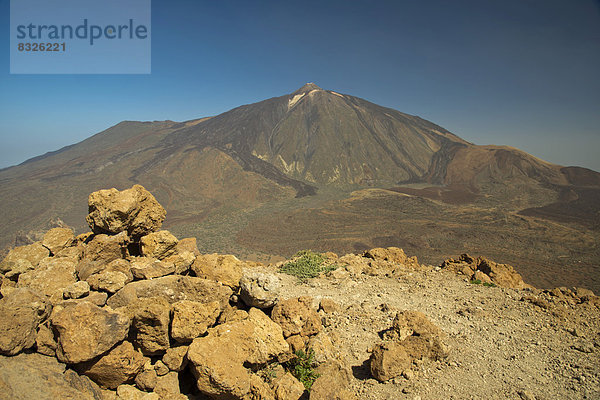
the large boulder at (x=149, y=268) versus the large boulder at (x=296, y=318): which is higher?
the large boulder at (x=149, y=268)

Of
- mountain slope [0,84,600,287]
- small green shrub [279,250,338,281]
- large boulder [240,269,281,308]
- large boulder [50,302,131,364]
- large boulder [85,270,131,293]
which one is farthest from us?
mountain slope [0,84,600,287]

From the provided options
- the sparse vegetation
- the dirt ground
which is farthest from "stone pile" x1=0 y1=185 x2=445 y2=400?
the sparse vegetation

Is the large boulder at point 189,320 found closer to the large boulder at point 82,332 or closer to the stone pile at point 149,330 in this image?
the stone pile at point 149,330

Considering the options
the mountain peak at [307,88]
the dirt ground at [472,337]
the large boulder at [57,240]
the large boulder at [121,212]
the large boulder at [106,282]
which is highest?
the mountain peak at [307,88]

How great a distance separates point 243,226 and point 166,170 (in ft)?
76.1

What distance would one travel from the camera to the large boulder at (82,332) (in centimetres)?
363

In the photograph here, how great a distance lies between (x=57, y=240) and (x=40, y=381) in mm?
3544

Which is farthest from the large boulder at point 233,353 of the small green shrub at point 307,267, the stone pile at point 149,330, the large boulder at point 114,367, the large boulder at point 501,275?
the large boulder at point 501,275

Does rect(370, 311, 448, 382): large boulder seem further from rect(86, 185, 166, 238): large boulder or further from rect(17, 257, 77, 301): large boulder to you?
rect(86, 185, 166, 238): large boulder

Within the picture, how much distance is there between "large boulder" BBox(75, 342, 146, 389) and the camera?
378 centimetres

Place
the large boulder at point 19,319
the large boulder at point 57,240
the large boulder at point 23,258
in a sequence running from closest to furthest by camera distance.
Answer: the large boulder at point 19,319 < the large boulder at point 23,258 < the large boulder at point 57,240

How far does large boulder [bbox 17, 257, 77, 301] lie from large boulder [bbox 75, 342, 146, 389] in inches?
52.1

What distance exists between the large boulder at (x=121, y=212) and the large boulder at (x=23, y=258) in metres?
0.92

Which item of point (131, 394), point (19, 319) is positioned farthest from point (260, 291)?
point (19, 319)
